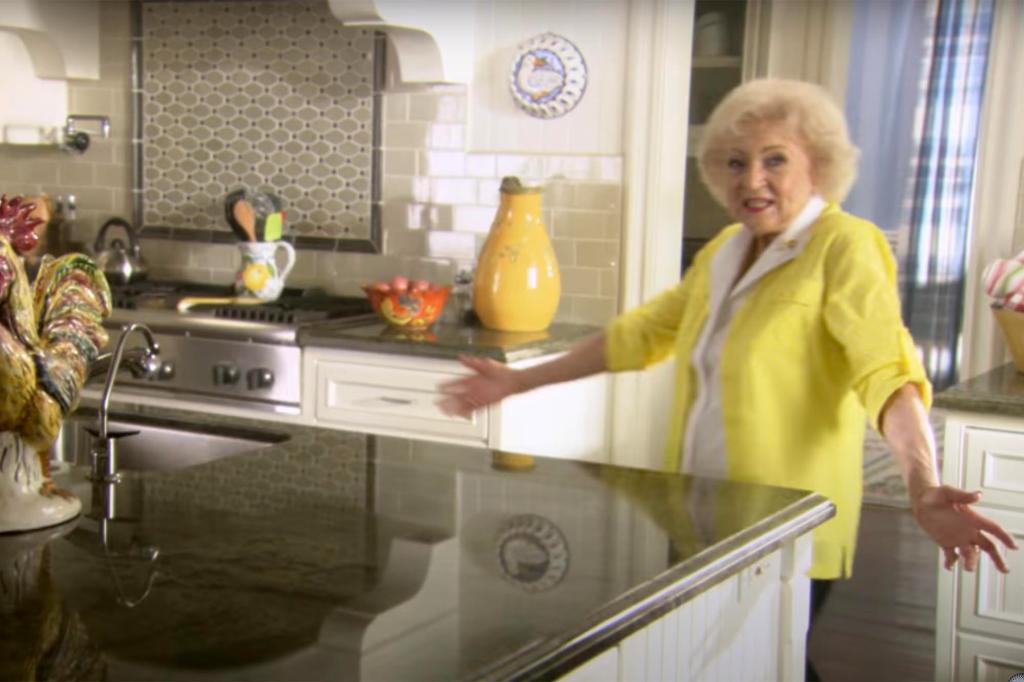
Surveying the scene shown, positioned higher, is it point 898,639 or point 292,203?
point 292,203

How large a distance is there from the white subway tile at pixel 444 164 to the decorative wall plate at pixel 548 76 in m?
0.27

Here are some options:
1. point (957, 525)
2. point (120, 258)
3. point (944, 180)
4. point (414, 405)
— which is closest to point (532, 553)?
point (957, 525)

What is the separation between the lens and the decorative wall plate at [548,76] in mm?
3979

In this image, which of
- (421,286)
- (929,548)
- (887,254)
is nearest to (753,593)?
(887,254)

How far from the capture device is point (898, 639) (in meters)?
3.98

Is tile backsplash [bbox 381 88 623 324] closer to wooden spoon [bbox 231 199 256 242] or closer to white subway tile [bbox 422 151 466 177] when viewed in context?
white subway tile [bbox 422 151 466 177]

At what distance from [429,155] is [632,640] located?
2.96 metres

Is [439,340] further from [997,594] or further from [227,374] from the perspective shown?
[997,594]

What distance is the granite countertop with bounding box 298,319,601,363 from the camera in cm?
350

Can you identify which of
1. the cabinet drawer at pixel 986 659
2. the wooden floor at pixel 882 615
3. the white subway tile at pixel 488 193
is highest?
the white subway tile at pixel 488 193

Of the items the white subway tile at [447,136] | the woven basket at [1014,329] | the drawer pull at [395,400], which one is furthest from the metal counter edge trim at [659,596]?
the white subway tile at [447,136]

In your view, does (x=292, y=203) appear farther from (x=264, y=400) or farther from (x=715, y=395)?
(x=715, y=395)

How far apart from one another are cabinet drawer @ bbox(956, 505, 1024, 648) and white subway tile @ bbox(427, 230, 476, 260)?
1.80 metres

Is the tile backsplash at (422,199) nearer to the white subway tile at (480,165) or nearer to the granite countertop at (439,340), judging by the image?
the white subway tile at (480,165)
